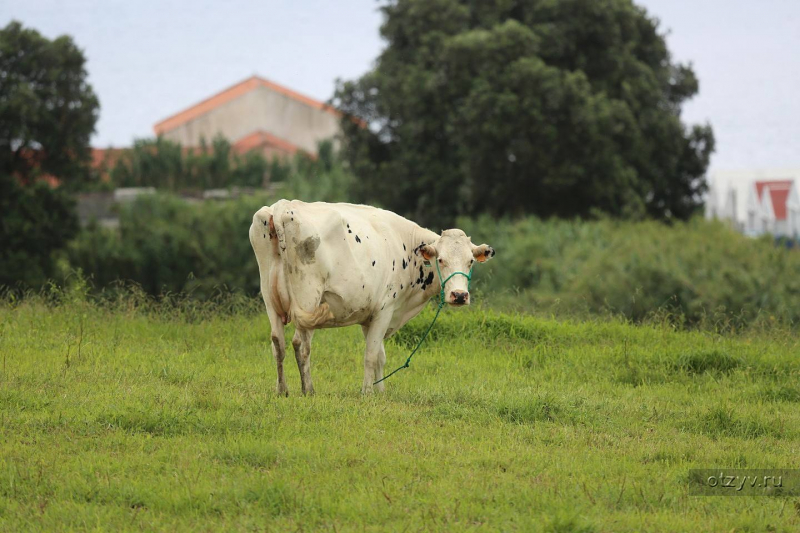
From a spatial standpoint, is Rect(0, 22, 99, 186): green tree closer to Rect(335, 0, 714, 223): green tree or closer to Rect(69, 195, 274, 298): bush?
Rect(69, 195, 274, 298): bush

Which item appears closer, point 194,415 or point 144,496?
point 144,496

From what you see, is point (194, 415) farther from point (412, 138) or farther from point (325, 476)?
point (412, 138)

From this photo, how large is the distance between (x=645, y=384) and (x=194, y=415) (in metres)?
5.15

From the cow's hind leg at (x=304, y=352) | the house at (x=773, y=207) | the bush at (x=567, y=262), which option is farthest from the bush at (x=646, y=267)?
the house at (x=773, y=207)

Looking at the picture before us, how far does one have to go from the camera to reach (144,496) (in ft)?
21.3

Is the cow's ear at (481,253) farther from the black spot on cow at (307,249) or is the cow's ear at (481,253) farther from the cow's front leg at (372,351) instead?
the black spot on cow at (307,249)

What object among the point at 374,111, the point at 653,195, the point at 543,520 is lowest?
the point at 543,520

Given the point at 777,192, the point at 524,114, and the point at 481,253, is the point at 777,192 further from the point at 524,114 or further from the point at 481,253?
the point at 481,253

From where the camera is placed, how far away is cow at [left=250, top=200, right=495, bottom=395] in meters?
8.78

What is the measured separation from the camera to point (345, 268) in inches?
356

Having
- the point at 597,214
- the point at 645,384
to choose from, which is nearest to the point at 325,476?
the point at 645,384

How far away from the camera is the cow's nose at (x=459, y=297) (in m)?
9.11

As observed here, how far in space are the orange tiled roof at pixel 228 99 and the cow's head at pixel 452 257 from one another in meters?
65.4

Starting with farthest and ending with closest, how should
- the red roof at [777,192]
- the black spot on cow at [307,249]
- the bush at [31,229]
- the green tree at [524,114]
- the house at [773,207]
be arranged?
the red roof at [777,192] < the house at [773,207] < the green tree at [524,114] < the bush at [31,229] < the black spot on cow at [307,249]
